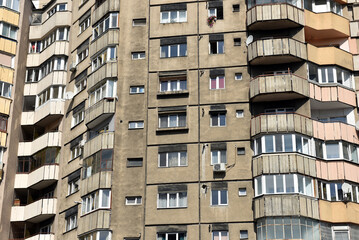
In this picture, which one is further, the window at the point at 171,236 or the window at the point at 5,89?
the window at the point at 5,89

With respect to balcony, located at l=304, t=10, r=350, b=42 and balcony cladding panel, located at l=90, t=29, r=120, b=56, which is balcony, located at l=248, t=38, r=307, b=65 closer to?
balcony, located at l=304, t=10, r=350, b=42

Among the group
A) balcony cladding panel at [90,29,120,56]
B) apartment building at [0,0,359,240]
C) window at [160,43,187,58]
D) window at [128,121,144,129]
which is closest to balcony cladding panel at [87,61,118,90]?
apartment building at [0,0,359,240]

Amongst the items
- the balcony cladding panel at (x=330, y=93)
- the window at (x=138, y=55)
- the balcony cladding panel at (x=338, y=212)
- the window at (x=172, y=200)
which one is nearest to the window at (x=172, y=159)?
the window at (x=172, y=200)

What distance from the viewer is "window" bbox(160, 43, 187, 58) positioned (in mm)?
55125

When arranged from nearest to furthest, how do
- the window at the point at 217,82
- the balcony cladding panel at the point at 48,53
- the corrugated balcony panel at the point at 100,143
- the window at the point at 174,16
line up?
1. the corrugated balcony panel at the point at 100,143
2. the window at the point at 217,82
3. the window at the point at 174,16
4. the balcony cladding panel at the point at 48,53

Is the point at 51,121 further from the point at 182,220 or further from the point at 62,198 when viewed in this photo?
the point at 182,220

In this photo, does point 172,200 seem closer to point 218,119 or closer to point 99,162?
point 99,162

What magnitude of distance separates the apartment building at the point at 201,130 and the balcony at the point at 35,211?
0.41 ft

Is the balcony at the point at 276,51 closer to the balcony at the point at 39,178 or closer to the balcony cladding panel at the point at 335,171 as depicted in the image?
the balcony cladding panel at the point at 335,171

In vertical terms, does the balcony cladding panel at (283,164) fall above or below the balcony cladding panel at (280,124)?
below

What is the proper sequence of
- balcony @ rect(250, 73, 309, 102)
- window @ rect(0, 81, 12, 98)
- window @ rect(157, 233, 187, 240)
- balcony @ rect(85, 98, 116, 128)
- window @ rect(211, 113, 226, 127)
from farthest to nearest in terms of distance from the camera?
window @ rect(0, 81, 12, 98)
balcony @ rect(85, 98, 116, 128)
window @ rect(211, 113, 226, 127)
balcony @ rect(250, 73, 309, 102)
window @ rect(157, 233, 187, 240)

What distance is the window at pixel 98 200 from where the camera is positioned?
5147cm

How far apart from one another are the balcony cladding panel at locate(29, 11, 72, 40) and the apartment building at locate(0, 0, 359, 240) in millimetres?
4948

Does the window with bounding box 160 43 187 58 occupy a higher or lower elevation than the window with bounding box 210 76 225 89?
higher
